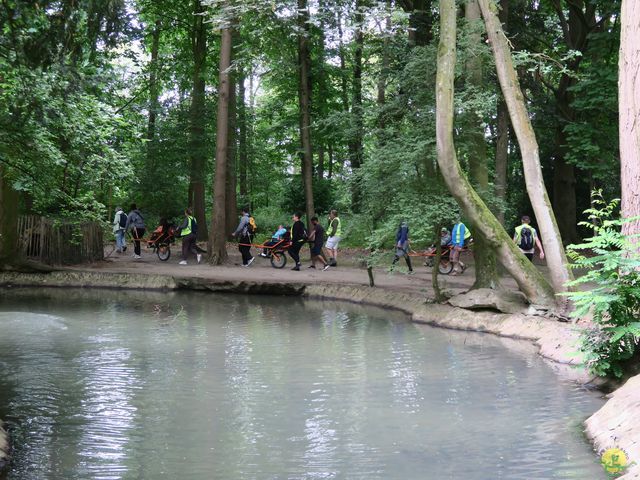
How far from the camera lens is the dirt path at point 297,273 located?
18062mm

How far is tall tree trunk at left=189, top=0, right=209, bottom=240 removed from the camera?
2553 centimetres

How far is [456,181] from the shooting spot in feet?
44.0

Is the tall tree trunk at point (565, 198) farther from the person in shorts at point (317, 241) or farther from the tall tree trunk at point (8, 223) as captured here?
the tall tree trunk at point (8, 223)

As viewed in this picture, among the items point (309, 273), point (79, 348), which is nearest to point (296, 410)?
point (79, 348)

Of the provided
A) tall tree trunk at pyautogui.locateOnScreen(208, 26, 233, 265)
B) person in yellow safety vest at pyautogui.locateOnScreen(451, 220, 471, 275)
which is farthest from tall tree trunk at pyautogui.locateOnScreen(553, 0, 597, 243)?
tall tree trunk at pyautogui.locateOnScreen(208, 26, 233, 265)

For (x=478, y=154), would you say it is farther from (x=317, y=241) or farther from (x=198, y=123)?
(x=198, y=123)

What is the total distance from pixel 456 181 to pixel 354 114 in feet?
16.3

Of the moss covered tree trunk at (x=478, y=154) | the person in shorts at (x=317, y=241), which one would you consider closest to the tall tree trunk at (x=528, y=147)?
the moss covered tree trunk at (x=478, y=154)

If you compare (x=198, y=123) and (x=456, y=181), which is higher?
(x=198, y=123)

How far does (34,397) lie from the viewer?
8.42 metres

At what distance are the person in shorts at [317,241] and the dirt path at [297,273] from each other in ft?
1.17

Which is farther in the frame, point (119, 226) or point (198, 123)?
point (198, 123)

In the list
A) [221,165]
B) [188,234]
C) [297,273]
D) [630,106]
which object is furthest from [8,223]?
[630,106]

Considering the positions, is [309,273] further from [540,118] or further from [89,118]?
[540,118]
